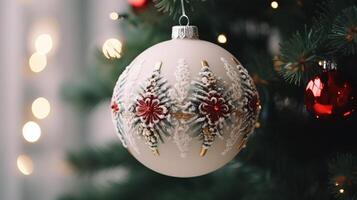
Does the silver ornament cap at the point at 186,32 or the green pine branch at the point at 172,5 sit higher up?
the green pine branch at the point at 172,5

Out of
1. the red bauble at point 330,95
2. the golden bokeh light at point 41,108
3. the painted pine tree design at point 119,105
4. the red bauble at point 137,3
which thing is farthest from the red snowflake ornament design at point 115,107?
the golden bokeh light at point 41,108

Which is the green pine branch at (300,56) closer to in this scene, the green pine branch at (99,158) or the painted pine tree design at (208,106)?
the painted pine tree design at (208,106)

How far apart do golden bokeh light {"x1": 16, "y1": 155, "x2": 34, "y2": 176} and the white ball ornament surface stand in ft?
2.89

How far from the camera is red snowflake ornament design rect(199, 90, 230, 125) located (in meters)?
0.63

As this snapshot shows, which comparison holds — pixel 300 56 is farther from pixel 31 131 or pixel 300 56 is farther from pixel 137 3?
pixel 31 131

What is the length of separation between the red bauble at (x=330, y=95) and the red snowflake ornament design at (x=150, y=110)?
0.72ft

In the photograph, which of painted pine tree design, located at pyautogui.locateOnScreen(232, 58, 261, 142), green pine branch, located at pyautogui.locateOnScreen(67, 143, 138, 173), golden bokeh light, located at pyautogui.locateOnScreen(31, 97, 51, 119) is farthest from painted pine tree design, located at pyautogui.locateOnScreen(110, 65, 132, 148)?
golden bokeh light, located at pyautogui.locateOnScreen(31, 97, 51, 119)

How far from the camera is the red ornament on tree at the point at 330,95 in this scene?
0.75m

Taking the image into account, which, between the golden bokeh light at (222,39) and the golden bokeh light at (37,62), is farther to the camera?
the golden bokeh light at (37,62)

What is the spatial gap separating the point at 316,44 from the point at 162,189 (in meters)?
0.48

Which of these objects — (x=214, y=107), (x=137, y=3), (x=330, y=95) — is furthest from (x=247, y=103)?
(x=137, y=3)

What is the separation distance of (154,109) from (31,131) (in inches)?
36.4

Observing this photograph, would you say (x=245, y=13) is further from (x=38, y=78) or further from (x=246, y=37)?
(x=38, y=78)

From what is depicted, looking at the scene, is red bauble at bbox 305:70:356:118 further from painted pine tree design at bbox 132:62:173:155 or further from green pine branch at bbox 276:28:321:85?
painted pine tree design at bbox 132:62:173:155
